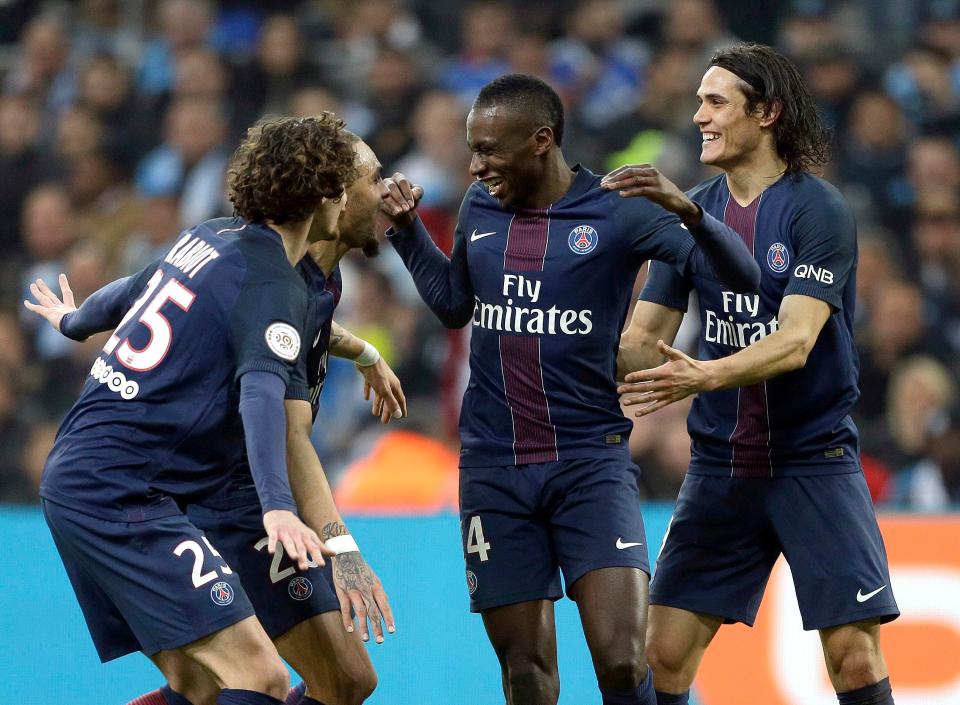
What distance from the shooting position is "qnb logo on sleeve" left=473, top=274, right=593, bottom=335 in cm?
432

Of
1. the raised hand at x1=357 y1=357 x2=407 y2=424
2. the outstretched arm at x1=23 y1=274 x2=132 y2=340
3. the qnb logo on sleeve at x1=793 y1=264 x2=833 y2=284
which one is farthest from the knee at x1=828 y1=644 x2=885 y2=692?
the outstretched arm at x1=23 y1=274 x2=132 y2=340

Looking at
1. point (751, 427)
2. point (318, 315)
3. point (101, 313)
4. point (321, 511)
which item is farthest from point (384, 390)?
point (751, 427)

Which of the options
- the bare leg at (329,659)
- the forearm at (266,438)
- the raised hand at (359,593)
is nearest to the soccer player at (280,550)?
the bare leg at (329,659)

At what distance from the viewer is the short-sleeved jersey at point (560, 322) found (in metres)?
4.32

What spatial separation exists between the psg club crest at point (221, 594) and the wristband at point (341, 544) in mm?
289

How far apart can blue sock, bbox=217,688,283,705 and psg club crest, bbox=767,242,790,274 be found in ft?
6.59

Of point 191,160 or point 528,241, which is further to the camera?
point 191,160

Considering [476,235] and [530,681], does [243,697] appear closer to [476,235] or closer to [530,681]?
[530,681]

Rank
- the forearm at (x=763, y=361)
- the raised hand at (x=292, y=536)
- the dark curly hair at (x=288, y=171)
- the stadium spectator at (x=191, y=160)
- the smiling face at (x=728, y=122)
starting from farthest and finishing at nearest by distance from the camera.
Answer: the stadium spectator at (x=191, y=160) → the smiling face at (x=728, y=122) → the forearm at (x=763, y=361) → the dark curly hair at (x=288, y=171) → the raised hand at (x=292, y=536)

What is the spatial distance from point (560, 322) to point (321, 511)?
976mm

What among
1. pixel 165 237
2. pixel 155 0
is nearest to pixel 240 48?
pixel 155 0

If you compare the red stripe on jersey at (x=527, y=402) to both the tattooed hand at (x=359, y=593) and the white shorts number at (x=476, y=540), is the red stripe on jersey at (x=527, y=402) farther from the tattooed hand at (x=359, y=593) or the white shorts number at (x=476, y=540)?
the tattooed hand at (x=359, y=593)

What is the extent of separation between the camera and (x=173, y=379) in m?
3.70

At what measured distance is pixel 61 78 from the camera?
1041 centimetres
